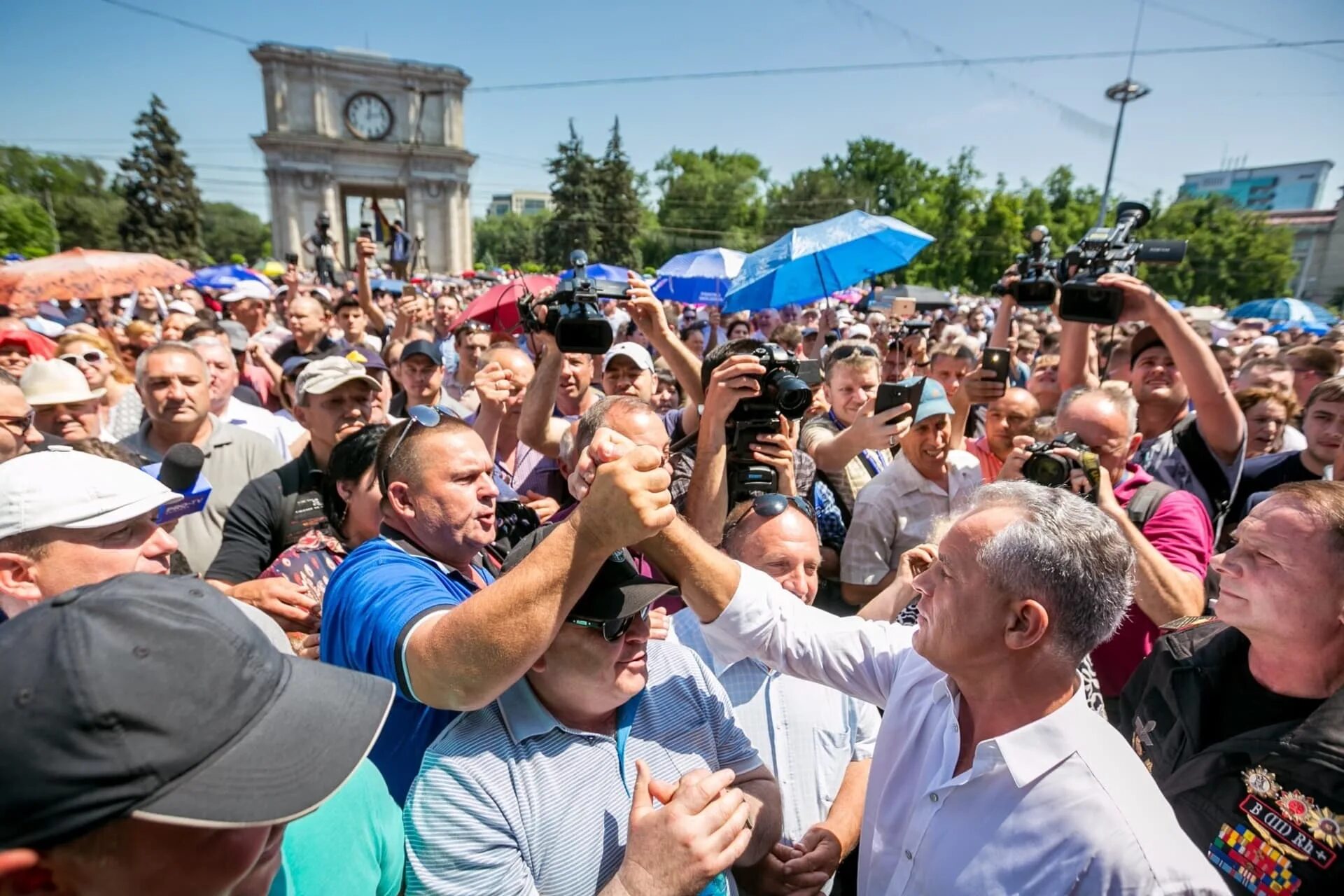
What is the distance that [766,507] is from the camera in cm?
243

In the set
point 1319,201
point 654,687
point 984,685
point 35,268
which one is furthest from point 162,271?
point 1319,201

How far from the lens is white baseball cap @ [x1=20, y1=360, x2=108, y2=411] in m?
3.53

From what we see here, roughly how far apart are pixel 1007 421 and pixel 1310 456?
143cm

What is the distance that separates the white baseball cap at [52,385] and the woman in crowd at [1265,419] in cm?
648

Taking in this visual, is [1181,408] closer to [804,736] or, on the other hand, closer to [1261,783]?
[1261,783]

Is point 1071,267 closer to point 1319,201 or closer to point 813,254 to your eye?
point 813,254

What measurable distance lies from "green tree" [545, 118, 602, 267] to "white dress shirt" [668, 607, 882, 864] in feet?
154

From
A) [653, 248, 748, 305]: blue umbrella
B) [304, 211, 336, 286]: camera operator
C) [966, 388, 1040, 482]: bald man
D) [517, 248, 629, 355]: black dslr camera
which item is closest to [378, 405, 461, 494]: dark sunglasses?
[517, 248, 629, 355]: black dslr camera

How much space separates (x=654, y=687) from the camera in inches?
67.9

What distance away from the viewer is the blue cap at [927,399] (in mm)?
3496

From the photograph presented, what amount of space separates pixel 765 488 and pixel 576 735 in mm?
1342

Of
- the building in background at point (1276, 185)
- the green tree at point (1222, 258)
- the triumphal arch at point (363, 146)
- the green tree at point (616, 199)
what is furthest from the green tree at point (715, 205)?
the building in background at point (1276, 185)

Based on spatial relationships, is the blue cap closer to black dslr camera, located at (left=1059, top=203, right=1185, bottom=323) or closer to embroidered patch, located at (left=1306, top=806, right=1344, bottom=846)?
black dslr camera, located at (left=1059, top=203, right=1185, bottom=323)

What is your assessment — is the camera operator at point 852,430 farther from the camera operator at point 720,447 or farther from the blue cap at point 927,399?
the camera operator at point 720,447
